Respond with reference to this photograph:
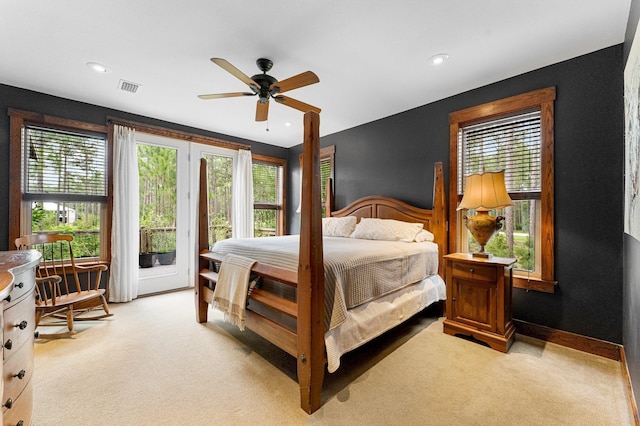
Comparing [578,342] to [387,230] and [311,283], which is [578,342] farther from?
[311,283]

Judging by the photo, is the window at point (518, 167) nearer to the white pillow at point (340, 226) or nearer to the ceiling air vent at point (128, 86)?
Result: the white pillow at point (340, 226)

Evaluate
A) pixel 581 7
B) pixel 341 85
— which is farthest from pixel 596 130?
pixel 341 85

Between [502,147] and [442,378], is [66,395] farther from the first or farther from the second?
[502,147]

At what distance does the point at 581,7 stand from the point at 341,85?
2.00 metres

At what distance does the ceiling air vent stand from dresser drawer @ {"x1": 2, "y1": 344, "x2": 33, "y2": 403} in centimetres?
278

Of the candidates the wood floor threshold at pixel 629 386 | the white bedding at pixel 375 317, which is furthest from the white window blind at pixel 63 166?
the wood floor threshold at pixel 629 386

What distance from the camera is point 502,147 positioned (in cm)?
306

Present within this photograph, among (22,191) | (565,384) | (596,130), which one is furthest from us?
(22,191)

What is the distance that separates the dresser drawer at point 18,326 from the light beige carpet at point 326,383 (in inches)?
26.7

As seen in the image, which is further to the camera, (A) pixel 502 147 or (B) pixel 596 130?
(A) pixel 502 147

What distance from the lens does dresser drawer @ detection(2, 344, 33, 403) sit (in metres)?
1.12

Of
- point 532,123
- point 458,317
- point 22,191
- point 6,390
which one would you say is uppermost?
point 532,123

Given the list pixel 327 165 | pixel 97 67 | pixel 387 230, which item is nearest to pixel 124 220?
pixel 97 67

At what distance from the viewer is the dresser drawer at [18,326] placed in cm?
111
